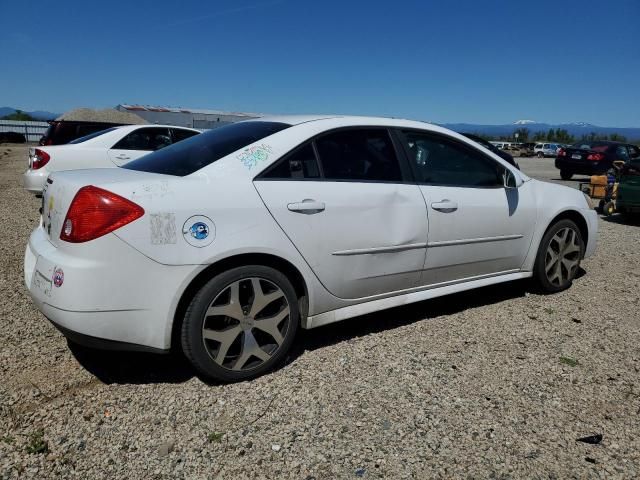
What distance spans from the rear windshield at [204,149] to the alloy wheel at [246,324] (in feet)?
2.44

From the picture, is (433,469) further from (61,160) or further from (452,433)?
(61,160)

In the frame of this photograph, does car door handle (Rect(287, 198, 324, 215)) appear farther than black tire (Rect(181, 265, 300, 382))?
Yes

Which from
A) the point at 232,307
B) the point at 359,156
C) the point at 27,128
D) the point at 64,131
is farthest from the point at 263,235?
the point at 27,128

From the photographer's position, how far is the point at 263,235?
279 centimetres

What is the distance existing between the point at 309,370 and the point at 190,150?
160 centimetres

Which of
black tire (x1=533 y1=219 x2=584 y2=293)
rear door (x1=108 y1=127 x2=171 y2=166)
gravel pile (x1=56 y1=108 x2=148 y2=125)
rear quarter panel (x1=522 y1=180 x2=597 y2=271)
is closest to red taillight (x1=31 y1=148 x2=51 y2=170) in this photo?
rear door (x1=108 y1=127 x2=171 y2=166)

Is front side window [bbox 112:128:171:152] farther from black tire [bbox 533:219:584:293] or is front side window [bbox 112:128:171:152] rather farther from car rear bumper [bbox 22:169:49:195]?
black tire [bbox 533:219:584:293]

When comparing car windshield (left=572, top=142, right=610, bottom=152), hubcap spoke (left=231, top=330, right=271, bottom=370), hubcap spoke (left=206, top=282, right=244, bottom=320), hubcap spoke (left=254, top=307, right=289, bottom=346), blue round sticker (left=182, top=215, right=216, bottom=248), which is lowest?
hubcap spoke (left=231, top=330, right=271, bottom=370)

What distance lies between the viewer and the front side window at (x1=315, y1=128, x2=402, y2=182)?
319 cm

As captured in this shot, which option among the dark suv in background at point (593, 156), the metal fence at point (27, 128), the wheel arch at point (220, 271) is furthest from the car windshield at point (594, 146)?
the metal fence at point (27, 128)

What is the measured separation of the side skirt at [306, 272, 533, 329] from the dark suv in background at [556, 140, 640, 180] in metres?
15.5

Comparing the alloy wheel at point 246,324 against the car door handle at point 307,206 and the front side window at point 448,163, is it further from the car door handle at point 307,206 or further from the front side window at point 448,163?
the front side window at point 448,163

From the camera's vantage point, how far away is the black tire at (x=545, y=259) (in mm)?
4391

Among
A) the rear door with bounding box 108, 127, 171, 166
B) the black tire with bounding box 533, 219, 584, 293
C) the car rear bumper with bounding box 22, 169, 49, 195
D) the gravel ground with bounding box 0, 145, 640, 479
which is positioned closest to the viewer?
the gravel ground with bounding box 0, 145, 640, 479
